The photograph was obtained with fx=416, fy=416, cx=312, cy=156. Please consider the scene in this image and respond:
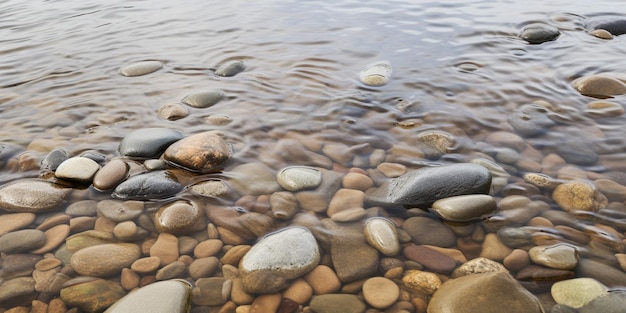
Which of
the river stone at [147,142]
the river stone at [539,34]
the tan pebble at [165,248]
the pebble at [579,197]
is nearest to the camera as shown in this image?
the tan pebble at [165,248]

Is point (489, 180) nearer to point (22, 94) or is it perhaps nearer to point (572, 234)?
point (572, 234)

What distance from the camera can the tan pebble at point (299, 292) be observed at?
191cm

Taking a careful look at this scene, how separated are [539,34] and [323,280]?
457 centimetres

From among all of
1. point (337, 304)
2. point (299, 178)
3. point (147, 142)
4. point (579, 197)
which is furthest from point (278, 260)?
point (579, 197)

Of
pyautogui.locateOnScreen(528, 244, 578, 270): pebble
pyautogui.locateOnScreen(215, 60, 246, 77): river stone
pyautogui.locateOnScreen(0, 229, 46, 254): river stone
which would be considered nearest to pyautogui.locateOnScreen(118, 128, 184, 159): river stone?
pyautogui.locateOnScreen(0, 229, 46, 254): river stone

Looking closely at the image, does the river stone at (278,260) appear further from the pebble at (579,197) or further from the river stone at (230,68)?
the river stone at (230,68)

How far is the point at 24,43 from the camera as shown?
5.38 meters

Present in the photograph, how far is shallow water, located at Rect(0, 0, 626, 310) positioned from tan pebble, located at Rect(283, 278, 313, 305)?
106 cm

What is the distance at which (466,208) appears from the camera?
90.4 inches

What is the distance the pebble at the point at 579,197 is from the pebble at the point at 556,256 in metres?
0.43

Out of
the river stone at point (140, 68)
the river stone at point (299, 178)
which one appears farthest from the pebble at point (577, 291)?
the river stone at point (140, 68)

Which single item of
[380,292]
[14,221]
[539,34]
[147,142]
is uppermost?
[539,34]

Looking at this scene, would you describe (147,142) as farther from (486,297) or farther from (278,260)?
(486,297)

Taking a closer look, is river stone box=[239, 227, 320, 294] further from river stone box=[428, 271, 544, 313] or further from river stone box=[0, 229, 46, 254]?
river stone box=[0, 229, 46, 254]
